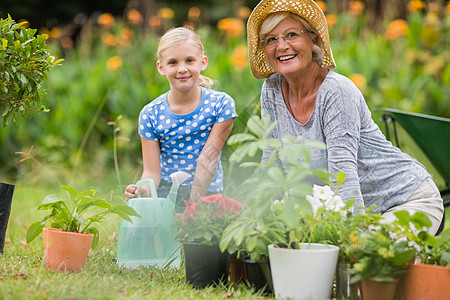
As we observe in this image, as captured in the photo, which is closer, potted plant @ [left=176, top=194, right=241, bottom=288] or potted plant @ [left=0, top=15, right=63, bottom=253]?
potted plant @ [left=176, top=194, right=241, bottom=288]

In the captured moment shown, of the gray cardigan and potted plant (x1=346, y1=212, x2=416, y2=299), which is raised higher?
the gray cardigan

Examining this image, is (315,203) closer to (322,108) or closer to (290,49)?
(322,108)

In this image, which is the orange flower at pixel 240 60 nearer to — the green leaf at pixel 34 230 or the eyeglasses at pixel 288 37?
the eyeglasses at pixel 288 37

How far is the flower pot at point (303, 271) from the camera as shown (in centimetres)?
173

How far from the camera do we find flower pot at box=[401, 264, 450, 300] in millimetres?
1700

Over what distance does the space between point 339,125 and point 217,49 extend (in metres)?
3.51

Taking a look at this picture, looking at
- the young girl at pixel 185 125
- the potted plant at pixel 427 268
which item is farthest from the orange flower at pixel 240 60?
the potted plant at pixel 427 268

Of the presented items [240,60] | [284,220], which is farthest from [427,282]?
[240,60]

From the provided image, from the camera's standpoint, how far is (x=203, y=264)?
6.32ft

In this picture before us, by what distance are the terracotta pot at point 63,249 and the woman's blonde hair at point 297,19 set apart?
3.54ft

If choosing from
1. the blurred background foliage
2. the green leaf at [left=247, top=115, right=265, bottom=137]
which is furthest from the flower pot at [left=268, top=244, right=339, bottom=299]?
the blurred background foliage

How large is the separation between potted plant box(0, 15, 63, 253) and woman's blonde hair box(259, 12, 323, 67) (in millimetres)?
823

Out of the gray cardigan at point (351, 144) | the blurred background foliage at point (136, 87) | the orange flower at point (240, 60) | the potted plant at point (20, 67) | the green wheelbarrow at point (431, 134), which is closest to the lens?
the potted plant at point (20, 67)

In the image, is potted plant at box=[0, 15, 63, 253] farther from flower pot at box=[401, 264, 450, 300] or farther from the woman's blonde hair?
flower pot at box=[401, 264, 450, 300]
